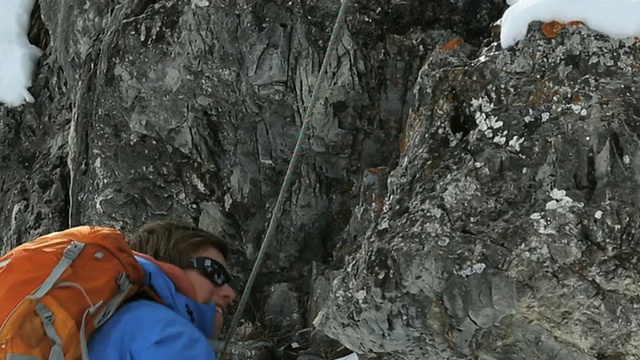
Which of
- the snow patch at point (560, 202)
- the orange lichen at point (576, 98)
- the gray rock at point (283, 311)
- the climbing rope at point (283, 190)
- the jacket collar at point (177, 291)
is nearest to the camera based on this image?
the jacket collar at point (177, 291)

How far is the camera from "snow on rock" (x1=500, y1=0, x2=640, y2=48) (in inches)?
133

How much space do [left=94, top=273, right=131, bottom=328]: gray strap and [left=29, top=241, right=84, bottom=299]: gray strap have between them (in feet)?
0.67

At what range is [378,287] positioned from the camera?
3488mm

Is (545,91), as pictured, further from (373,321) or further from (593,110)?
(373,321)

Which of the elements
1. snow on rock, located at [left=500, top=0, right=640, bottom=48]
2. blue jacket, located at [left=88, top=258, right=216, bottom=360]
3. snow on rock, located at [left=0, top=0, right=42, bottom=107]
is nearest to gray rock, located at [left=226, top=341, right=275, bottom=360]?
blue jacket, located at [left=88, top=258, right=216, bottom=360]

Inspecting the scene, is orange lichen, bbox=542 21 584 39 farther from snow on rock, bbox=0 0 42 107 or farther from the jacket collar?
snow on rock, bbox=0 0 42 107

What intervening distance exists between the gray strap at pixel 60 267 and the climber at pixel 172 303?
0.97 feet

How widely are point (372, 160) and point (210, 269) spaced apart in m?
2.25

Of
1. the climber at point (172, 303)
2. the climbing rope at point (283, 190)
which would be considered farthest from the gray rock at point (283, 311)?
the climber at point (172, 303)

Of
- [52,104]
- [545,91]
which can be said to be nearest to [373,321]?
[545,91]

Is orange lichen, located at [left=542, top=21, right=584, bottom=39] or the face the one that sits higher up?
orange lichen, located at [left=542, top=21, right=584, bottom=39]

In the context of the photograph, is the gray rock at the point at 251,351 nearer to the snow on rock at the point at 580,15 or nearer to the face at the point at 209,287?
the face at the point at 209,287

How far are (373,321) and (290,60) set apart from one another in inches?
93.8

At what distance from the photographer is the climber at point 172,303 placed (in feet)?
9.03
